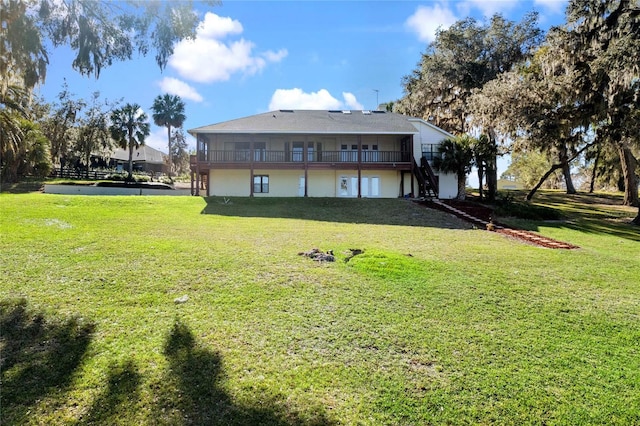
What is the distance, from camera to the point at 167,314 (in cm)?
520

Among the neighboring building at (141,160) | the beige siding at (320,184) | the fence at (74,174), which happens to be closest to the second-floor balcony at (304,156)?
the beige siding at (320,184)

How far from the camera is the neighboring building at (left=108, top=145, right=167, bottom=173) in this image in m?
50.3

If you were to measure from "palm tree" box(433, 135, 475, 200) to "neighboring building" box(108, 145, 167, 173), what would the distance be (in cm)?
4085

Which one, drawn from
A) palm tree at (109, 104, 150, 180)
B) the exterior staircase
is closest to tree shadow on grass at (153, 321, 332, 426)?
the exterior staircase

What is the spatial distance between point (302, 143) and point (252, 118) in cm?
403

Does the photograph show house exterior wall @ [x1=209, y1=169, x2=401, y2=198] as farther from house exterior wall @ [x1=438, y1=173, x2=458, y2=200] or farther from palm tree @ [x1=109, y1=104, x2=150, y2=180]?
palm tree @ [x1=109, y1=104, x2=150, y2=180]

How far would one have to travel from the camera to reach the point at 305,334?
485 cm

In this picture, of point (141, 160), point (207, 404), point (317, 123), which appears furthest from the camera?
point (141, 160)

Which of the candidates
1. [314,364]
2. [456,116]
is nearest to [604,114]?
[456,116]

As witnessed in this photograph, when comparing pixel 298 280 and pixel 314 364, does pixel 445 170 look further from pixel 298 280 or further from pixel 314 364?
pixel 314 364

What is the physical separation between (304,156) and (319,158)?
1.69 m

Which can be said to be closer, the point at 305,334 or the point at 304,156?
the point at 305,334

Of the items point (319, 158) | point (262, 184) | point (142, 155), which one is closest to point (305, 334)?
point (262, 184)

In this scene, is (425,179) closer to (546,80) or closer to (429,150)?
(429,150)
